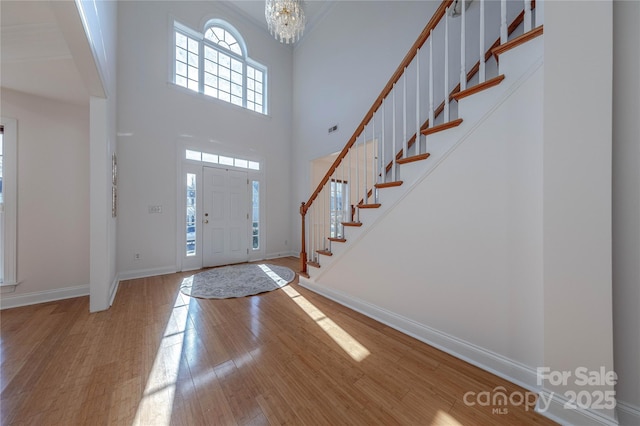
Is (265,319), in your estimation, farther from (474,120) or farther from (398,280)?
(474,120)

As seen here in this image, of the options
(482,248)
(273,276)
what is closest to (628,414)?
(482,248)

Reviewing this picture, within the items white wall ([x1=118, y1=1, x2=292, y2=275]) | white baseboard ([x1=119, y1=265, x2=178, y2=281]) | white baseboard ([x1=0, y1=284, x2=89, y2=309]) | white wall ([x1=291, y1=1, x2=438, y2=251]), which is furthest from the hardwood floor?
white wall ([x1=291, y1=1, x2=438, y2=251])

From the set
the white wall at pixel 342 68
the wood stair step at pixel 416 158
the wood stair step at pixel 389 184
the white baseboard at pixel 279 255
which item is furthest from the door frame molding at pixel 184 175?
the wood stair step at pixel 416 158

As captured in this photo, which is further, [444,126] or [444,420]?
[444,126]

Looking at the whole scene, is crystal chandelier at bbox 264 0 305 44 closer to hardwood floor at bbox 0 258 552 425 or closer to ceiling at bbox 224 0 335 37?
ceiling at bbox 224 0 335 37

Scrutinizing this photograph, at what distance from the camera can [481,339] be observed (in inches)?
59.7

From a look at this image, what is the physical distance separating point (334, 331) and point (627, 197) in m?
1.96

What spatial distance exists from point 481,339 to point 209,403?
1.74 metres

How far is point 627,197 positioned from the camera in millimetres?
1019

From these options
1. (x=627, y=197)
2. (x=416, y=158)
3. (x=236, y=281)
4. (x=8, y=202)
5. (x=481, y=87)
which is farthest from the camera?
(x=236, y=281)

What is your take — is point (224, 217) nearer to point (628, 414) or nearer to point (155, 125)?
point (155, 125)

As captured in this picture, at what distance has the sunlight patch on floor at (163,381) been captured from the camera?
115 centimetres

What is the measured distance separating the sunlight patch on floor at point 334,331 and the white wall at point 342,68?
111 inches

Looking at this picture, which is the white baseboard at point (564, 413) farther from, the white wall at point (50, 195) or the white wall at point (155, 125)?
the white wall at point (155, 125)
